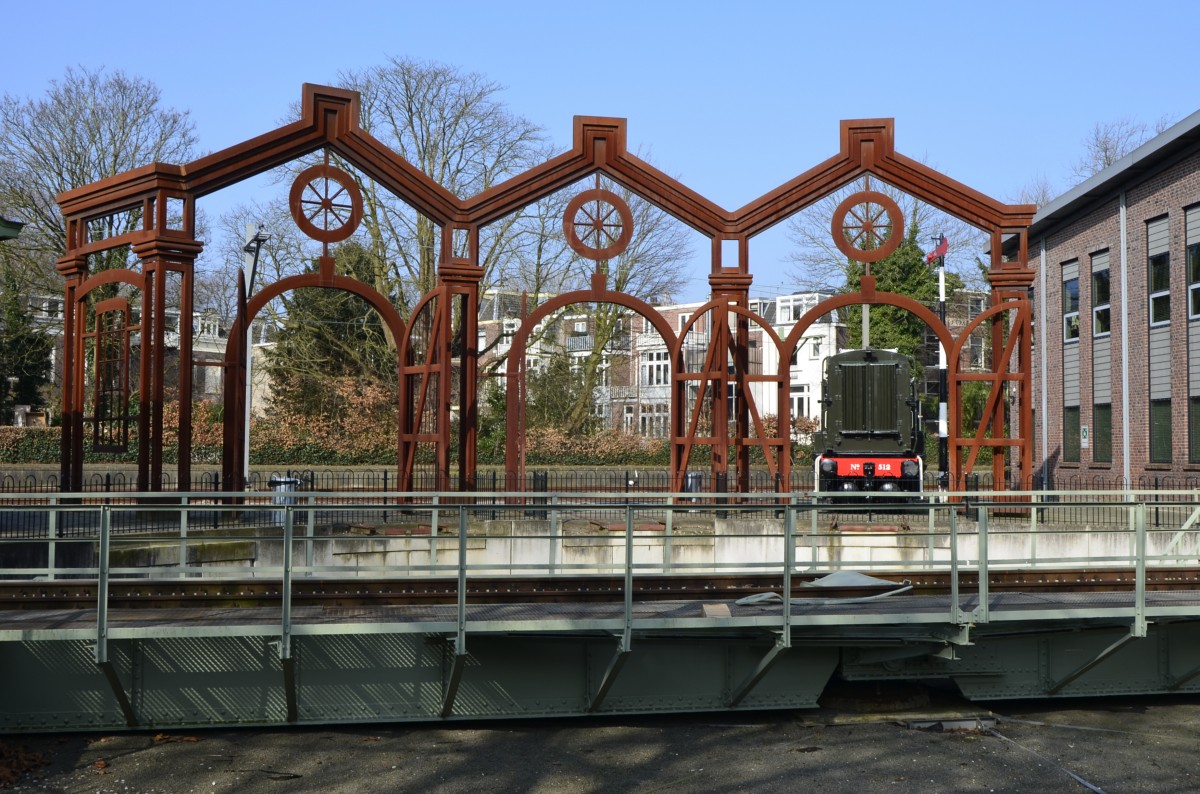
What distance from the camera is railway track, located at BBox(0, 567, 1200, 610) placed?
12703mm

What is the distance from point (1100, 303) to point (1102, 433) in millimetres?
3378

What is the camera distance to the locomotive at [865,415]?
2564 cm

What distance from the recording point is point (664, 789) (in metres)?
11.0

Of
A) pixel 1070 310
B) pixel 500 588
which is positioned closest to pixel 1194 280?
pixel 1070 310

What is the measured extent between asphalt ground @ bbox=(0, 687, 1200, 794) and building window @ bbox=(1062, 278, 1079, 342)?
21.8m

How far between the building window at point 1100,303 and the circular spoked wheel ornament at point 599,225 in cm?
1539

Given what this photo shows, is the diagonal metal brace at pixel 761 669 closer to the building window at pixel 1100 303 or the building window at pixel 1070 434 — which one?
the building window at pixel 1100 303

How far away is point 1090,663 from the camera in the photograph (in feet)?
43.4

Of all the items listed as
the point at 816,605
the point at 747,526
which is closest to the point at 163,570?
the point at 816,605

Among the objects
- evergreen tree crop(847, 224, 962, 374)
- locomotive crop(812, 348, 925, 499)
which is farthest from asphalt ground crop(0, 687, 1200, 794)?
evergreen tree crop(847, 224, 962, 374)

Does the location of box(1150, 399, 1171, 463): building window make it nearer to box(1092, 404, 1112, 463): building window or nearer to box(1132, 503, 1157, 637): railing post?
box(1092, 404, 1112, 463): building window

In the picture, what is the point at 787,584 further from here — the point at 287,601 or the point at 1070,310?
the point at 1070,310

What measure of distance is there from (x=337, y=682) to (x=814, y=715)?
502 cm

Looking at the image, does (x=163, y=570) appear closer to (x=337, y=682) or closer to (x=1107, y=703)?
(x=337, y=682)
